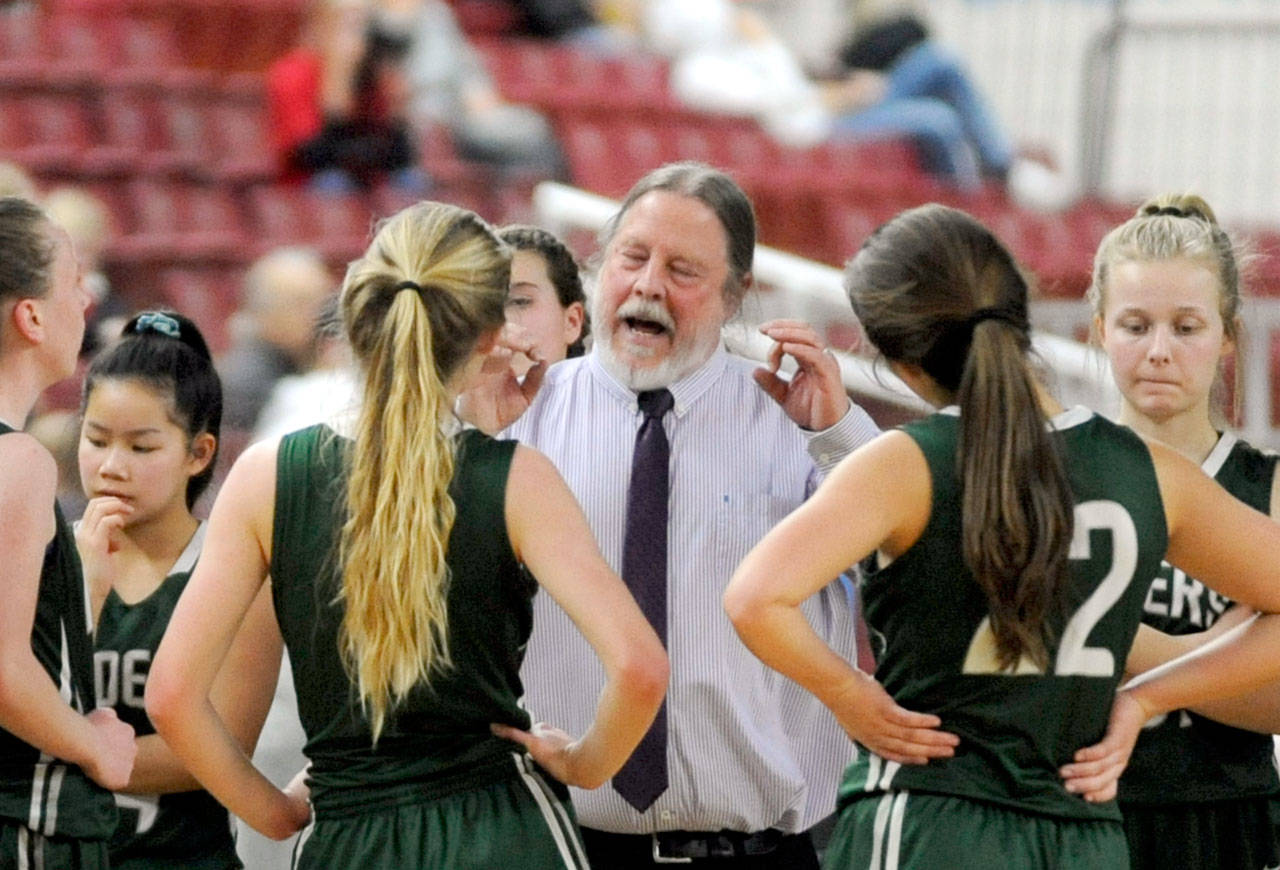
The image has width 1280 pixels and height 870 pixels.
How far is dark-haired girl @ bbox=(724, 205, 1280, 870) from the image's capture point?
247 cm

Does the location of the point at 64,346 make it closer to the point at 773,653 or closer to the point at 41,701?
the point at 41,701

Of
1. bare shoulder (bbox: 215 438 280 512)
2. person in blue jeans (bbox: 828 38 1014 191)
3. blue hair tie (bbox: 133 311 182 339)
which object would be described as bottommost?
bare shoulder (bbox: 215 438 280 512)

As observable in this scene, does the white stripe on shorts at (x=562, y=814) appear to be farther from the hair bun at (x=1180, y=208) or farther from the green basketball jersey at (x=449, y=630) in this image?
the hair bun at (x=1180, y=208)

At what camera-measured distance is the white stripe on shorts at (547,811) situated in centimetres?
256

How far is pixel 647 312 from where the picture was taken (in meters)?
3.19

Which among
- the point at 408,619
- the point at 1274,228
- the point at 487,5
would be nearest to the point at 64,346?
the point at 408,619

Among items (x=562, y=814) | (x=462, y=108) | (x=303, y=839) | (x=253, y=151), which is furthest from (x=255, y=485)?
(x=462, y=108)

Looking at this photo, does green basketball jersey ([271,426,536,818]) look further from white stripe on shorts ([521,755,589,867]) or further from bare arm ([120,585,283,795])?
bare arm ([120,585,283,795])

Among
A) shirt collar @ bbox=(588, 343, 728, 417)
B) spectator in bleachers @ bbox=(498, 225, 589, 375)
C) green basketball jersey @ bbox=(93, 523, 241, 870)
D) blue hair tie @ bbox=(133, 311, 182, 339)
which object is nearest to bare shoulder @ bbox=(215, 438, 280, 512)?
green basketball jersey @ bbox=(93, 523, 241, 870)

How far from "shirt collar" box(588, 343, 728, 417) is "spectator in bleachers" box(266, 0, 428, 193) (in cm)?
488

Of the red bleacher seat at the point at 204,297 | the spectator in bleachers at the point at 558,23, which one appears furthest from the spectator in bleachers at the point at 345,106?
the spectator in bleachers at the point at 558,23

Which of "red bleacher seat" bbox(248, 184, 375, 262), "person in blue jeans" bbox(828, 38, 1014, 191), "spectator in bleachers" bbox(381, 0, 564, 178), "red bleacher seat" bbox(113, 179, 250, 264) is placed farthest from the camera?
"person in blue jeans" bbox(828, 38, 1014, 191)

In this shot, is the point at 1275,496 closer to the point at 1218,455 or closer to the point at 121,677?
the point at 1218,455

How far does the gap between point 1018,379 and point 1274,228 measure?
8917mm
